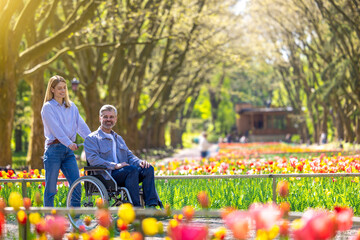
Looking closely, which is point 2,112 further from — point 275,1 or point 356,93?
point 356,93

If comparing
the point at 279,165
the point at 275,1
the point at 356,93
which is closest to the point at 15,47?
the point at 279,165

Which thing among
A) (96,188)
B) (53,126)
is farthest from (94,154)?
(53,126)

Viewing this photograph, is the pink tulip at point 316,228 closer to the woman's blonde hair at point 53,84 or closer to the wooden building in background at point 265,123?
the woman's blonde hair at point 53,84

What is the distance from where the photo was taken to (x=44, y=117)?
7.01 metres

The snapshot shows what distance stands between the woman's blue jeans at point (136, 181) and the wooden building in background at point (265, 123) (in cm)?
7261

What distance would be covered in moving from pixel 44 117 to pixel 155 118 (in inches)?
1358

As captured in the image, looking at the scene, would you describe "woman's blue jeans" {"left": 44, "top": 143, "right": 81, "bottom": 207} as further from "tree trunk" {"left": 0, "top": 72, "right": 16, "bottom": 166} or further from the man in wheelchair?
"tree trunk" {"left": 0, "top": 72, "right": 16, "bottom": 166}

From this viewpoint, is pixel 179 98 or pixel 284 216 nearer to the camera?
pixel 284 216

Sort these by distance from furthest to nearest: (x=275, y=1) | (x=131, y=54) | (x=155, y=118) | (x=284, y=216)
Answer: (x=155, y=118)
(x=275, y=1)
(x=131, y=54)
(x=284, y=216)

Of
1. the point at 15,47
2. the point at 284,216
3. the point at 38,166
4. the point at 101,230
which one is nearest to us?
the point at 101,230

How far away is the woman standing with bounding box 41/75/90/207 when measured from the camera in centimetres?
698

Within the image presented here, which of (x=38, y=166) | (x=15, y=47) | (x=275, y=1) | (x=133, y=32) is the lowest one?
(x=38, y=166)

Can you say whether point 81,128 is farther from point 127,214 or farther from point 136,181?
point 127,214

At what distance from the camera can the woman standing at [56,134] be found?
6977 mm
